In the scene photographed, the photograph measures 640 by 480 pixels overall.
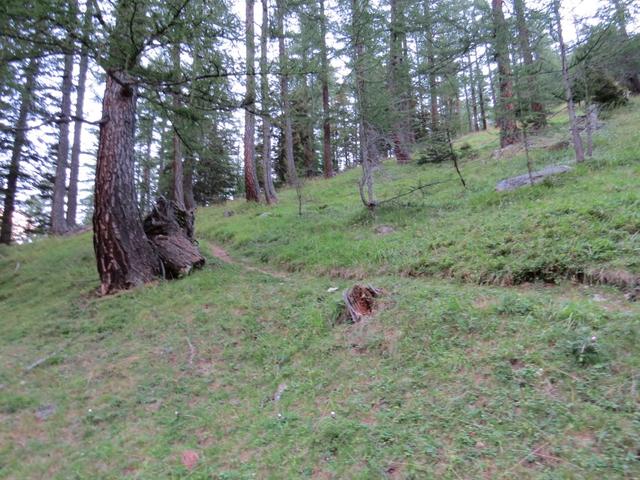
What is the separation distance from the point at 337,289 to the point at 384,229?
2.41m

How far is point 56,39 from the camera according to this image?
5.81m

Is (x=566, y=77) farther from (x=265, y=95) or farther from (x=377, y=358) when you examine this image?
(x=377, y=358)

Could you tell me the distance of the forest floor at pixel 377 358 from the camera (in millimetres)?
2914

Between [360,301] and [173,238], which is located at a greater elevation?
[173,238]

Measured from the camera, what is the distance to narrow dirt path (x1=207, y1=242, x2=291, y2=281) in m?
7.89

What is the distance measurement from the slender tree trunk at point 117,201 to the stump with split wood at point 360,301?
4.85 metres

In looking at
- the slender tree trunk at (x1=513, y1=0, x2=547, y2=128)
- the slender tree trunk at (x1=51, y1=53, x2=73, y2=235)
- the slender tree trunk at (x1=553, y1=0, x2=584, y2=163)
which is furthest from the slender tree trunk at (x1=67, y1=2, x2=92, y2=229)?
the slender tree trunk at (x1=553, y1=0, x2=584, y2=163)

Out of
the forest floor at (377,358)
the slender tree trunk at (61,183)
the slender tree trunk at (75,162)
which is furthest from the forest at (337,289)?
the slender tree trunk at (75,162)

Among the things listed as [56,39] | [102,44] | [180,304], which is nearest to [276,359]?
[180,304]

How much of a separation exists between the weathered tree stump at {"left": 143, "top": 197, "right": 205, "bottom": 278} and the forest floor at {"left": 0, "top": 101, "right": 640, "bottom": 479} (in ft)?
2.05

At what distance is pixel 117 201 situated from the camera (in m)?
8.14

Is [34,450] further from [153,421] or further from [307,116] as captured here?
[307,116]

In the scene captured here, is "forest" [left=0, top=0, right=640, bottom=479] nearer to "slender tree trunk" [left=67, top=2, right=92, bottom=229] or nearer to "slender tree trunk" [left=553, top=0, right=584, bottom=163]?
"slender tree trunk" [left=553, top=0, right=584, bottom=163]

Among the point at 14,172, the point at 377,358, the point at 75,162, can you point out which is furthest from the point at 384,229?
the point at 75,162
